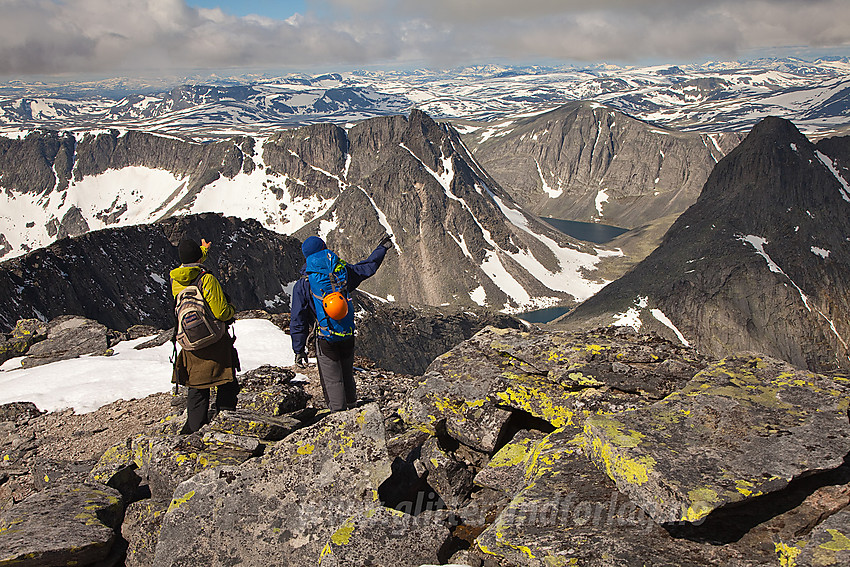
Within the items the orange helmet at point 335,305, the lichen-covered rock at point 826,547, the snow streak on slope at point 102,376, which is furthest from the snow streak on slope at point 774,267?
the orange helmet at point 335,305

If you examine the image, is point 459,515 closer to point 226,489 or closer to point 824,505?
point 226,489

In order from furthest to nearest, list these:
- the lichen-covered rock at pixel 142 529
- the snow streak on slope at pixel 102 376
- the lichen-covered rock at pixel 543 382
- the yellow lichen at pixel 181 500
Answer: the snow streak on slope at pixel 102 376, the lichen-covered rock at pixel 543 382, the lichen-covered rock at pixel 142 529, the yellow lichen at pixel 181 500

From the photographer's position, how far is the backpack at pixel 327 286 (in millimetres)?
11203

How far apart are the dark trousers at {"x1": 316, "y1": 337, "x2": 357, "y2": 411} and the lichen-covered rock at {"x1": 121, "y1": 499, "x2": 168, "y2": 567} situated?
388 cm

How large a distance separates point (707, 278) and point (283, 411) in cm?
16121

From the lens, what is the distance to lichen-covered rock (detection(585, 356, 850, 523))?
6418 millimetres

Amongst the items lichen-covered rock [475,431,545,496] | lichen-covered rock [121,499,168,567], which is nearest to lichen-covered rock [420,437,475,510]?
lichen-covered rock [475,431,545,496]

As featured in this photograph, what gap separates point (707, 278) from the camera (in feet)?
494

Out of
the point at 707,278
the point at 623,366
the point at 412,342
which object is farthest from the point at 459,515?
the point at 707,278

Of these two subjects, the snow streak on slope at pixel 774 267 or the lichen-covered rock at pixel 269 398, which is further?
the snow streak on slope at pixel 774 267

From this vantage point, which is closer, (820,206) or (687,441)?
(687,441)

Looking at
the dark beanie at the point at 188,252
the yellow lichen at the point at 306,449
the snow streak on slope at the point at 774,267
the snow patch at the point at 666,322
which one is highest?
the dark beanie at the point at 188,252

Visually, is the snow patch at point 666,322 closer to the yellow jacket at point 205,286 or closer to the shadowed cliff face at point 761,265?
the shadowed cliff face at point 761,265

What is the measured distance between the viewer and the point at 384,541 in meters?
7.02
